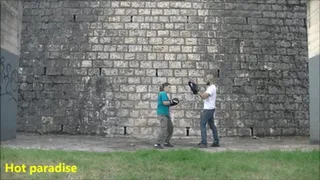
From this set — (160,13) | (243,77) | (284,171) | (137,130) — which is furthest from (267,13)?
(284,171)

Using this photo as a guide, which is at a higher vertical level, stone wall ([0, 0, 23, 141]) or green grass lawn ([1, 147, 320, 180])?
stone wall ([0, 0, 23, 141])

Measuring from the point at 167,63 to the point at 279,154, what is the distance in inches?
209

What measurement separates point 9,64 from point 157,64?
4.52 meters

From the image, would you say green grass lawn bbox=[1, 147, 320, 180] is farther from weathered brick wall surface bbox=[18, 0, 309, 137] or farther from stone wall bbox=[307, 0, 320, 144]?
weathered brick wall surface bbox=[18, 0, 309, 137]

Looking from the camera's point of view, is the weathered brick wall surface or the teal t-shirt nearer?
the teal t-shirt

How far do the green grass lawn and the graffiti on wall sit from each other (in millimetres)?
2391

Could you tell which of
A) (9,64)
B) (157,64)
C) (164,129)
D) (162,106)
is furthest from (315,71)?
(9,64)

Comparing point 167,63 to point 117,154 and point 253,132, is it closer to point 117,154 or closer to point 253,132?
point 253,132

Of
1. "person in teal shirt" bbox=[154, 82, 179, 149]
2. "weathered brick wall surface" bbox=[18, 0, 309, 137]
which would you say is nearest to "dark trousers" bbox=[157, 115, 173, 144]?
"person in teal shirt" bbox=[154, 82, 179, 149]

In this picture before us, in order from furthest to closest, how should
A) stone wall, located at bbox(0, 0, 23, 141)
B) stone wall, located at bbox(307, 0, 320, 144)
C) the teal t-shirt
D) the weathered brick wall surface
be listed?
1. the weathered brick wall surface
2. stone wall, located at bbox(307, 0, 320, 144)
3. the teal t-shirt
4. stone wall, located at bbox(0, 0, 23, 141)

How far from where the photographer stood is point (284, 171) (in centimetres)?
557

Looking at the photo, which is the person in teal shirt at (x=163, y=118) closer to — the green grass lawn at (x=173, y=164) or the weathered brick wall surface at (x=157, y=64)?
the green grass lawn at (x=173, y=164)

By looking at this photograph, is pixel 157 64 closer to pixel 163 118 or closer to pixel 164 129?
pixel 163 118

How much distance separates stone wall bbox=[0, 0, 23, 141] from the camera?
784 centimetres
